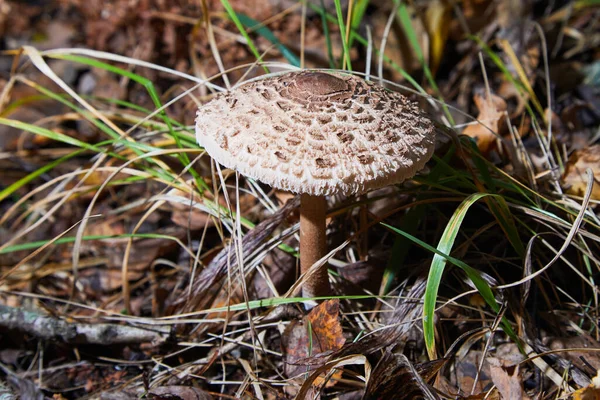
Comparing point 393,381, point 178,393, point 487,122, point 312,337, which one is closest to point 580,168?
point 487,122

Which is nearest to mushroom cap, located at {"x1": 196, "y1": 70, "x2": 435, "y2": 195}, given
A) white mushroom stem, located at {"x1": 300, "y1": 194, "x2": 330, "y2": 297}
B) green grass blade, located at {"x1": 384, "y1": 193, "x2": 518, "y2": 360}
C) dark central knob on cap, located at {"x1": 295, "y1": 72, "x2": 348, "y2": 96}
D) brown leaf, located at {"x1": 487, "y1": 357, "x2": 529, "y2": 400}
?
dark central knob on cap, located at {"x1": 295, "y1": 72, "x2": 348, "y2": 96}

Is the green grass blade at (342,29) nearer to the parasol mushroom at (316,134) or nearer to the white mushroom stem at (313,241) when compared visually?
the parasol mushroom at (316,134)

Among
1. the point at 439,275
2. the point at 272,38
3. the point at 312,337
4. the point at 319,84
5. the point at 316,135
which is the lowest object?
the point at 312,337

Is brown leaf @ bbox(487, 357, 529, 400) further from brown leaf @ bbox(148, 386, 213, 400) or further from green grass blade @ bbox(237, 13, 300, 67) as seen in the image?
green grass blade @ bbox(237, 13, 300, 67)

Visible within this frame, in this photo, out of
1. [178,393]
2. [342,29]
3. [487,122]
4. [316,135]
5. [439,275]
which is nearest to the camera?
[316,135]

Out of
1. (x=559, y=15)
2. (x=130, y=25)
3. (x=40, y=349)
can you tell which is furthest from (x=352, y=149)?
(x=559, y=15)

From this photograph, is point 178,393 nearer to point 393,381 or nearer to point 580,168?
point 393,381

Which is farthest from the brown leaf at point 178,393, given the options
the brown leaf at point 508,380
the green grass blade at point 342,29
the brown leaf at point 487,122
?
the brown leaf at point 487,122
